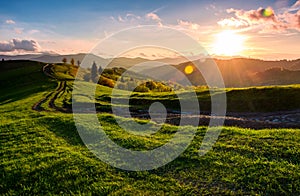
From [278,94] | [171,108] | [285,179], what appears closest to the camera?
[285,179]

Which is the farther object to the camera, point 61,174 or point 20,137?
point 20,137

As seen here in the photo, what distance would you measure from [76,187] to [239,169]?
8.65 meters

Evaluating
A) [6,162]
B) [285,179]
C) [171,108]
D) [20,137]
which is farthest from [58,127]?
[171,108]

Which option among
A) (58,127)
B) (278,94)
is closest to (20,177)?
(58,127)

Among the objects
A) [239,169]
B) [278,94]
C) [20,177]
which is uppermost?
[278,94]

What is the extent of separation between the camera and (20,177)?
13227 millimetres

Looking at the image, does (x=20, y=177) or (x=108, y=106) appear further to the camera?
(x=108, y=106)

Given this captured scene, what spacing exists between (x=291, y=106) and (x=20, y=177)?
116ft

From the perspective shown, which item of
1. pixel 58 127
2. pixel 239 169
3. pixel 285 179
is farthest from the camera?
pixel 58 127

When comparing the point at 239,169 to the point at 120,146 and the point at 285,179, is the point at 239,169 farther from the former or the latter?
the point at 120,146

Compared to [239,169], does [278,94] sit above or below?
above

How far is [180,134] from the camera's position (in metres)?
20.5

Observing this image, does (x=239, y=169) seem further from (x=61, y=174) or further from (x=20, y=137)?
(x=20, y=137)

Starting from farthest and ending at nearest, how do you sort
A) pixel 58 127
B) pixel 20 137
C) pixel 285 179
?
pixel 58 127 < pixel 20 137 < pixel 285 179
